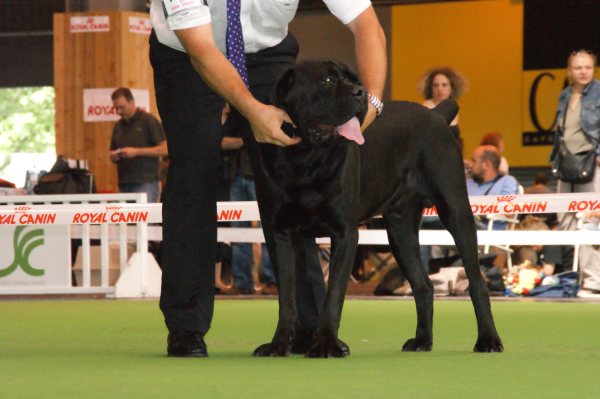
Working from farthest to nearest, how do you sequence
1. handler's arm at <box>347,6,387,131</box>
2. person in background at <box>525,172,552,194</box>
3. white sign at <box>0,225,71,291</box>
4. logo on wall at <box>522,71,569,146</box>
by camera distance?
1. logo on wall at <box>522,71,569,146</box>
2. person in background at <box>525,172,552,194</box>
3. white sign at <box>0,225,71,291</box>
4. handler's arm at <box>347,6,387,131</box>

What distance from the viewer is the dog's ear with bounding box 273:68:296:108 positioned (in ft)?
12.5

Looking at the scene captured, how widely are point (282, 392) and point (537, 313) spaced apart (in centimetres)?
409

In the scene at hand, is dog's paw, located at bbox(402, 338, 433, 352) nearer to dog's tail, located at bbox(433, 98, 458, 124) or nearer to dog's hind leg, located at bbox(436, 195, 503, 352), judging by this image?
dog's hind leg, located at bbox(436, 195, 503, 352)

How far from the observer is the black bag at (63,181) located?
430 inches

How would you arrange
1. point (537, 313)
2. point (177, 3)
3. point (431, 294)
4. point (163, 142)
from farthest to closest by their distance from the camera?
1. point (163, 142)
2. point (537, 313)
3. point (431, 294)
4. point (177, 3)

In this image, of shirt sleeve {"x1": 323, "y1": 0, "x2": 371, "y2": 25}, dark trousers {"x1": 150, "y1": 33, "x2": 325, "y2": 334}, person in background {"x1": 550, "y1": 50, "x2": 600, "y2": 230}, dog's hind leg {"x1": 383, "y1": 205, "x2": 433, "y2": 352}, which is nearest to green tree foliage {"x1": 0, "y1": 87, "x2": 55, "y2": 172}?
person in background {"x1": 550, "y1": 50, "x2": 600, "y2": 230}

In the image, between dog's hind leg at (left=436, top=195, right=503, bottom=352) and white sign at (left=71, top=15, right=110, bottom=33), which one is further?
white sign at (left=71, top=15, right=110, bottom=33)

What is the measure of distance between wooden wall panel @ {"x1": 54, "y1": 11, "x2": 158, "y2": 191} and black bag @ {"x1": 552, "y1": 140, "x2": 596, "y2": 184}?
5.79m

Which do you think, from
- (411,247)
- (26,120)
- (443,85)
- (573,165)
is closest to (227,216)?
(443,85)

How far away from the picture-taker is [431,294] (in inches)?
179

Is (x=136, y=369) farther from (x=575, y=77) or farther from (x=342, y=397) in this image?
(x=575, y=77)

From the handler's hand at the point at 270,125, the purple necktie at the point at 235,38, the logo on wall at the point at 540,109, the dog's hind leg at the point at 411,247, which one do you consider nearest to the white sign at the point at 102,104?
the logo on wall at the point at 540,109

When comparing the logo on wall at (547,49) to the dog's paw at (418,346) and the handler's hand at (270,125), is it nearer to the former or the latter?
the dog's paw at (418,346)

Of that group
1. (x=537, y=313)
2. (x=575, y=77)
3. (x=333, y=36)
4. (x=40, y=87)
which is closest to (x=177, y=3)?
(x=537, y=313)
